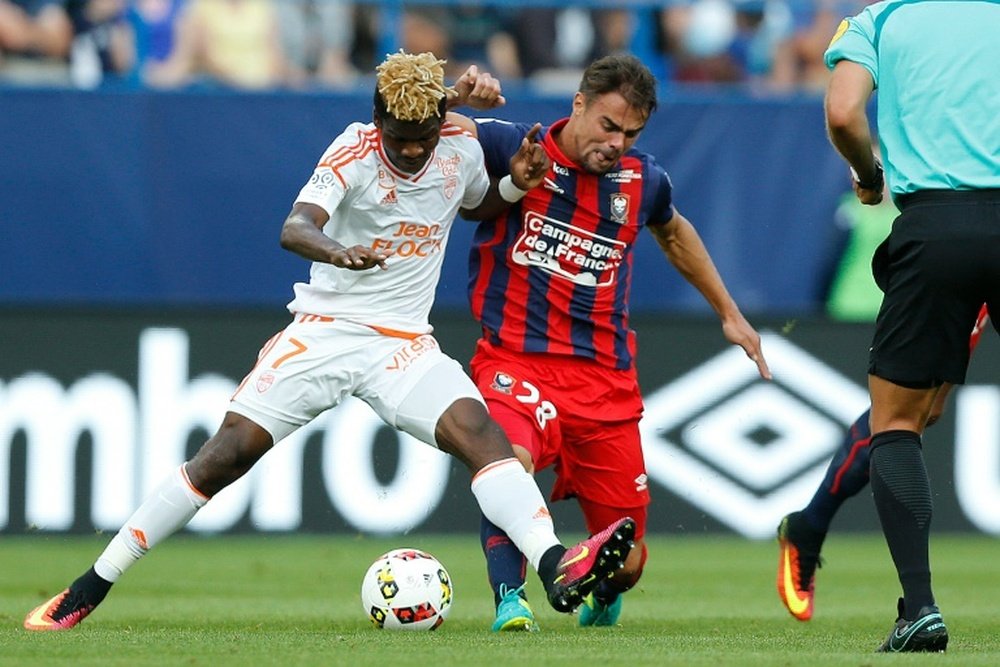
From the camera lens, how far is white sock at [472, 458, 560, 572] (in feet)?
21.9

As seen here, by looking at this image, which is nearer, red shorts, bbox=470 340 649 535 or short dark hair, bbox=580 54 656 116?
short dark hair, bbox=580 54 656 116

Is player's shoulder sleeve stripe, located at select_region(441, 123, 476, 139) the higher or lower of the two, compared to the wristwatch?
lower

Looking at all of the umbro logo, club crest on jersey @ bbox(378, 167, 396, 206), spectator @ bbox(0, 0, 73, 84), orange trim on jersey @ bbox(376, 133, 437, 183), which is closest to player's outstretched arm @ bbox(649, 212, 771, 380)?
orange trim on jersey @ bbox(376, 133, 437, 183)

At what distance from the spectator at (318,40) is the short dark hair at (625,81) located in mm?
5946

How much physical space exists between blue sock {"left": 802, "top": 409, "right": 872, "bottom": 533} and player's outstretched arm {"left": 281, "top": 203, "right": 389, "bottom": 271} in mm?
2364

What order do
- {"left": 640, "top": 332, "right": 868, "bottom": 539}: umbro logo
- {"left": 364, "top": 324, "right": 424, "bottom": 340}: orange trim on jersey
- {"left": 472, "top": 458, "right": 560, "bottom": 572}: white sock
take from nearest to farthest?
{"left": 472, "top": 458, "right": 560, "bottom": 572}: white sock, {"left": 364, "top": 324, "right": 424, "bottom": 340}: orange trim on jersey, {"left": 640, "top": 332, "right": 868, "bottom": 539}: umbro logo

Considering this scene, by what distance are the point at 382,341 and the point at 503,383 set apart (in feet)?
2.03

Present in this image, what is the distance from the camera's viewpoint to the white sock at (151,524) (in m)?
6.85

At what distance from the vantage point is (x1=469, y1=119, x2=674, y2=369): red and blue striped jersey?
7.56 meters

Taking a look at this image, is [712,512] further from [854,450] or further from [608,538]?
[608,538]

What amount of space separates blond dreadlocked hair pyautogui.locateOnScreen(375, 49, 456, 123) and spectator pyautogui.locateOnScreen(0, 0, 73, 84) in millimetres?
6638

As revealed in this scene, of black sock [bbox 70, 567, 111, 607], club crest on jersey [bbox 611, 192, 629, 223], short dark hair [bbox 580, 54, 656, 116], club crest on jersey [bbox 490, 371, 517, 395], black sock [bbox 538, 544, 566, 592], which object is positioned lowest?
black sock [bbox 70, 567, 111, 607]

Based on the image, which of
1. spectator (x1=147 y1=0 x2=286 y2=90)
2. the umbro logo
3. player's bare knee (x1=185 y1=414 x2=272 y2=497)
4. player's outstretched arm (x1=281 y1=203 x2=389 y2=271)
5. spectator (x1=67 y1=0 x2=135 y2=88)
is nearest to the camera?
player's outstretched arm (x1=281 y1=203 x2=389 y2=271)

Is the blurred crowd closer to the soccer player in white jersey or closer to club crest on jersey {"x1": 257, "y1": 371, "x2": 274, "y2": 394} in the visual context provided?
the soccer player in white jersey
